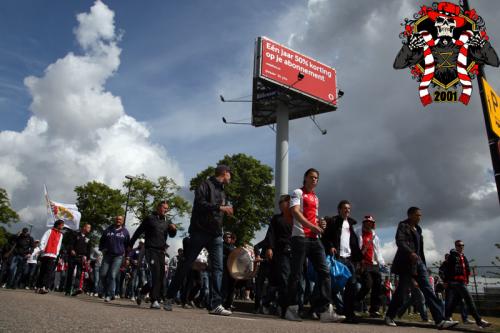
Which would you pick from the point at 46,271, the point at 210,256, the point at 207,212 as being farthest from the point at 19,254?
the point at 207,212

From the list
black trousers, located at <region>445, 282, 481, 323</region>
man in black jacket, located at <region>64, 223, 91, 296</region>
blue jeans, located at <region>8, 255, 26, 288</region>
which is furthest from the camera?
blue jeans, located at <region>8, 255, 26, 288</region>

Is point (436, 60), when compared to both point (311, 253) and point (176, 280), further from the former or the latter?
point (176, 280)

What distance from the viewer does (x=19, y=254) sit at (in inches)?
560

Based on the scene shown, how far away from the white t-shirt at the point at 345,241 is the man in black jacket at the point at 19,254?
1098 cm

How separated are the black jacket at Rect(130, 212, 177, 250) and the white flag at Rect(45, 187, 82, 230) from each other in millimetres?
10433

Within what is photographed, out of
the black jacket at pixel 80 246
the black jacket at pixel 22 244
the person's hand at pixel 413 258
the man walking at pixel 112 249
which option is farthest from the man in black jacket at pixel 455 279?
the black jacket at pixel 22 244

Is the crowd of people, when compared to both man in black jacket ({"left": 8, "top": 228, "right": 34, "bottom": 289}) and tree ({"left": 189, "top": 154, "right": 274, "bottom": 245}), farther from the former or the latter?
tree ({"left": 189, "top": 154, "right": 274, "bottom": 245})

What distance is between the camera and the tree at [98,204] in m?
53.7

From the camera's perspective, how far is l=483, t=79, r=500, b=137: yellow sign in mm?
7609

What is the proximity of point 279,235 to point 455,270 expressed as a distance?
3.92 metres

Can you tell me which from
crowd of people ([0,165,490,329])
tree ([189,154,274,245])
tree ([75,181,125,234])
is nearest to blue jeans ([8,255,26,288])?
crowd of people ([0,165,490,329])

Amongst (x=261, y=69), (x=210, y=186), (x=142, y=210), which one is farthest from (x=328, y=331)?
(x=142, y=210)

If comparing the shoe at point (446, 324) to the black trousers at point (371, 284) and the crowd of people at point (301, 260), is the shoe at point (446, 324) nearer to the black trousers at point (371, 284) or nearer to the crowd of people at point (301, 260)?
the crowd of people at point (301, 260)

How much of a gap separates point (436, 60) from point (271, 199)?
→ 106 feet
